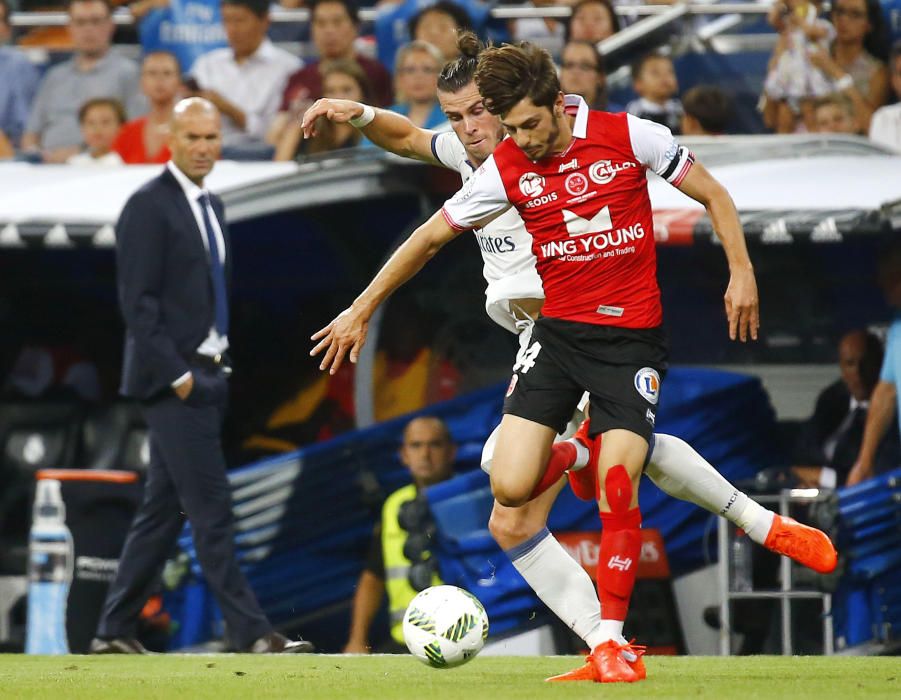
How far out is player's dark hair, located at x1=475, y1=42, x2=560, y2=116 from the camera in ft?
18.7

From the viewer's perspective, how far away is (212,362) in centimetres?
788

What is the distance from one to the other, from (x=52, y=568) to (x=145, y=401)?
4.94ft

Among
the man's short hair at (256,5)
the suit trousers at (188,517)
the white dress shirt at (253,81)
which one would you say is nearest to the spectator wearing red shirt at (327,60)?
the white dress shirt at (253,81)

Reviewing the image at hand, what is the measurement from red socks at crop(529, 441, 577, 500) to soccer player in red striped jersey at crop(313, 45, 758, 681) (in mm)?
107

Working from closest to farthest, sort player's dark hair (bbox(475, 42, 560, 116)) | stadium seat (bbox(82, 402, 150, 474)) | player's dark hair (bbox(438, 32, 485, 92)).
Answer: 1. player's dark hair (bbox(475, 42, 560, 116))
2. player's dark hair (bbox(438, 32, 485, 92))
3. stadium seat (bbox(82, 402, 150, 474))

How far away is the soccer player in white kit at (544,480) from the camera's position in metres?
6.24

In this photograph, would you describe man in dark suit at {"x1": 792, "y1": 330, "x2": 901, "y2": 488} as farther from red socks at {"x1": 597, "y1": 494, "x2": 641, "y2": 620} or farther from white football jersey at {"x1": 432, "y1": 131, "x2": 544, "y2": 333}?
red socks at {"x1": 597, "y1": 494, "x2": 641, "y2": 620}


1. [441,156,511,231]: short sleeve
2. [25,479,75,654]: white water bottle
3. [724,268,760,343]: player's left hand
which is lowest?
[25,479,75,654]: white water bottle

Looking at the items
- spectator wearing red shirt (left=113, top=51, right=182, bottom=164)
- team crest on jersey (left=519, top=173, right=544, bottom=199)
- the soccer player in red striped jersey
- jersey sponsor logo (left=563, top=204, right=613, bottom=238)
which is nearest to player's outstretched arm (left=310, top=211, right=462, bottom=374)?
the soccer player in red striped jersey

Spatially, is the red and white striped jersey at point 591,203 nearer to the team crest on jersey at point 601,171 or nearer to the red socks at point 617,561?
the team crest on jersey at point 601,171

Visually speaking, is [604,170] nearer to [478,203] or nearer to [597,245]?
[597,245]

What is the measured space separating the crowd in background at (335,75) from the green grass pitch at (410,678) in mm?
3290

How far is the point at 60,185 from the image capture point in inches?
351

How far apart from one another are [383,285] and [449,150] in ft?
3.69
